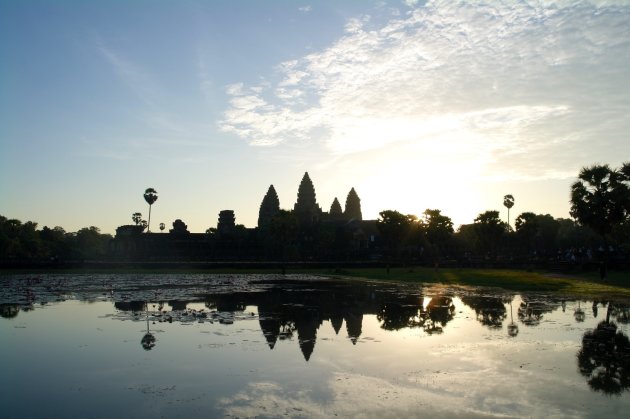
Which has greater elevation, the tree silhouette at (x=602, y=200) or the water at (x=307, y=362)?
the tree silhouette at (x=602, y=200)

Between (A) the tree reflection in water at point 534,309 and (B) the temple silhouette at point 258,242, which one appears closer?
(A) the tree reflection in water at point 534,309

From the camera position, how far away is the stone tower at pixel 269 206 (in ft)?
365

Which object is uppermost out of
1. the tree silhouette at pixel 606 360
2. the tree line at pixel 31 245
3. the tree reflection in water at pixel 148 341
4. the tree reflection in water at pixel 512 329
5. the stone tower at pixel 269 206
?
the stone tower at pixel 269 206

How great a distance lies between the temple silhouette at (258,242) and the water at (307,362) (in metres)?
58.0

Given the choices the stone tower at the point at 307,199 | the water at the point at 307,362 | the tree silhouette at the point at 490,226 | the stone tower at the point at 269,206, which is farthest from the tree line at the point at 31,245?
the water at the point at 307,362

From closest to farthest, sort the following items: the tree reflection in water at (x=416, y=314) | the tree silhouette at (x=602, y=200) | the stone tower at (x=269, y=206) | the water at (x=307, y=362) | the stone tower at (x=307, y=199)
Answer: the water at (x=307, y=362), the tree reflection in water at (x=416, y=314), the tree silhouette at (x=602, y=200), the stone tower at (x=269, y=206), the stone tower at (x=307, y=199)

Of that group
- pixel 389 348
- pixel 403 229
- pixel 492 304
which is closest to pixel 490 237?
pixel 403 229

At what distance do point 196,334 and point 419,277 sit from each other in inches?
1319

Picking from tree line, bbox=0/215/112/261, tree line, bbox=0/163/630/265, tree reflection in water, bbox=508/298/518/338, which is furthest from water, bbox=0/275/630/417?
tree line, bbox=0/215/112/261

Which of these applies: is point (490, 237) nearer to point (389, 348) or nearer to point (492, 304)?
point (492, 304)

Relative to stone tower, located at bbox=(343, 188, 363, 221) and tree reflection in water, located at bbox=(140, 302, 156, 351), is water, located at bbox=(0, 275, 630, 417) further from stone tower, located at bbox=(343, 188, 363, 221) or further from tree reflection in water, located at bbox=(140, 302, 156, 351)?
stone tower, located at bbox=(343, 188, 363, 221)

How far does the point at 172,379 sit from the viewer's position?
10.9 m

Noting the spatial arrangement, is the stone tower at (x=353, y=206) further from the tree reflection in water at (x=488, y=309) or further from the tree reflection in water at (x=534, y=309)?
the tree reflection in water at (x=534, y=309)

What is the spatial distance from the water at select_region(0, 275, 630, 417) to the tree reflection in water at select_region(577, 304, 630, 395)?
0.05m
